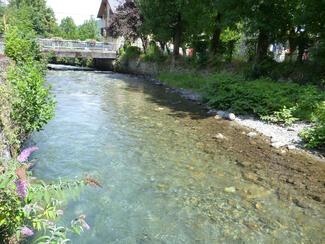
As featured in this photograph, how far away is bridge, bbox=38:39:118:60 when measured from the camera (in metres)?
36.2

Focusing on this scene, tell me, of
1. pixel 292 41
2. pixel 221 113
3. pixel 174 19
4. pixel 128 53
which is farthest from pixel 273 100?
pixel 128 53

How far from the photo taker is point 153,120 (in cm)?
1391

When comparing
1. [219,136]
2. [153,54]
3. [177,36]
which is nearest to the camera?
[219,136]

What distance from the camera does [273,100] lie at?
13.6m

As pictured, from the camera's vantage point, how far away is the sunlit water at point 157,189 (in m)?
5.80

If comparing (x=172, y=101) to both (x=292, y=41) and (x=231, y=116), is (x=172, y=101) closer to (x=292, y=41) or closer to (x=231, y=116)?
(x=231, y=116)

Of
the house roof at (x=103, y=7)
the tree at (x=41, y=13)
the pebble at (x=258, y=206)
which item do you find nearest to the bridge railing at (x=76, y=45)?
the house roof at (x=103, y=7)

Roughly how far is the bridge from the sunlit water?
25.1 meters

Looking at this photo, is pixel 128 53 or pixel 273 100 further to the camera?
pixel 128 53

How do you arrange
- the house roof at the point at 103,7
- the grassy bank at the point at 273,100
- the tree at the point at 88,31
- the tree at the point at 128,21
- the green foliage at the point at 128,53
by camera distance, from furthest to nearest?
the tree at the point at 88,31, the house roof at the point at 103,7, the green foliage at the point at 128,53, the tree at the point at 128,21, the grassy bank at the point at 273,100

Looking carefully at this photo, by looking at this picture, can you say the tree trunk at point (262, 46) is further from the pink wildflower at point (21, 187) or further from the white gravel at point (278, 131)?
the pink wildflower at point (21, 187)

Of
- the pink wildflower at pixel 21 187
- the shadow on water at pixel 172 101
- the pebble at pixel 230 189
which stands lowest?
the shadow on water at pixel 172 101

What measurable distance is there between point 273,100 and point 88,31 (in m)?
61.7

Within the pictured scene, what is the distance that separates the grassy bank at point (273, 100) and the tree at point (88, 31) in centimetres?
5102
